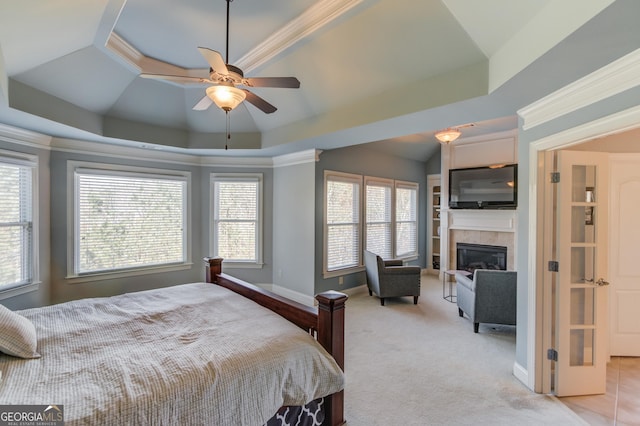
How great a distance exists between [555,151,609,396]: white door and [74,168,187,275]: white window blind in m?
5.09

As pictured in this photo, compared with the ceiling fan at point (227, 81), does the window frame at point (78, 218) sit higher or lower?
lower

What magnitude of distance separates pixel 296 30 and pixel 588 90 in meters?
2.33

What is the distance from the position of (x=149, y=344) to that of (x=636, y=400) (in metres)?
3.73

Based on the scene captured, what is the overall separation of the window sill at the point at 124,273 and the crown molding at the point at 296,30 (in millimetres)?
3404

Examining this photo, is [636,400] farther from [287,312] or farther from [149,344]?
[149,344]

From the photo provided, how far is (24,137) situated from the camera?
3.53m

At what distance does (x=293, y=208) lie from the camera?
5.10 metres

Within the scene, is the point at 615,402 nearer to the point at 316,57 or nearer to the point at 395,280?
the point at 395,280

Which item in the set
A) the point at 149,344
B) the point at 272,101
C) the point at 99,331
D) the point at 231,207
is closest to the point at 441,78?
the point at 272,101

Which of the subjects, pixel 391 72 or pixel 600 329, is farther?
pixel 391 72

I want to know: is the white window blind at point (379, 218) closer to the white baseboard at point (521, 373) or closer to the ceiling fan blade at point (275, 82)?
the white baseboard at point (521, 373)

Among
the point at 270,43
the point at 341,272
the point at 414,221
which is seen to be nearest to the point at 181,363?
the point at 270,43

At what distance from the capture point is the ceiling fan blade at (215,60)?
74.5 inches

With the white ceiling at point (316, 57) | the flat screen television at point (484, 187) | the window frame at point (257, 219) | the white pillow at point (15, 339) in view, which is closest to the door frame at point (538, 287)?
the white ceiling at point (316, 57)
